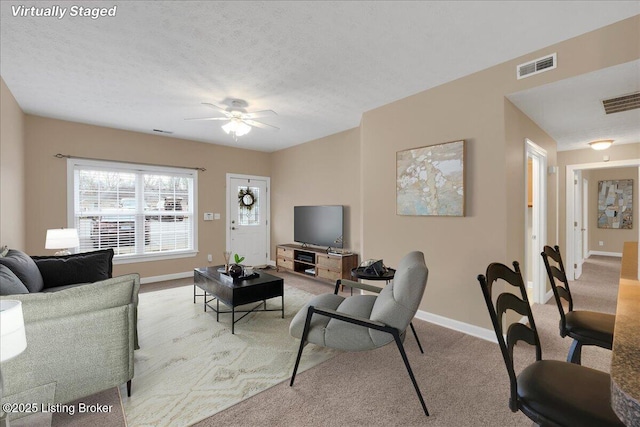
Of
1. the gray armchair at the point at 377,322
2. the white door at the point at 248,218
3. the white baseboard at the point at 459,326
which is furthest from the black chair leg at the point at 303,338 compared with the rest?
the white door at the point at 248,218

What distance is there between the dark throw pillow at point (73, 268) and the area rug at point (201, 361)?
705mm

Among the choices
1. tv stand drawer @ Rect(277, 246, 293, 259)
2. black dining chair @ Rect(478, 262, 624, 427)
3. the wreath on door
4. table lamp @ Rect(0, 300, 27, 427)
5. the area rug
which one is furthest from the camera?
the wreath on door

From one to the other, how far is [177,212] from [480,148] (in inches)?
199

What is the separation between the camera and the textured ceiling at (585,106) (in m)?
2.43

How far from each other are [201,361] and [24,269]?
175cm

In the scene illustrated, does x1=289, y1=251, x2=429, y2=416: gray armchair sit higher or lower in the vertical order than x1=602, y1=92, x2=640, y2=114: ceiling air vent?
lower

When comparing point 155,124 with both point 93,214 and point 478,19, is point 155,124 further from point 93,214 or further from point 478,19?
point 478,19

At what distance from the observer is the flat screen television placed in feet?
16.8

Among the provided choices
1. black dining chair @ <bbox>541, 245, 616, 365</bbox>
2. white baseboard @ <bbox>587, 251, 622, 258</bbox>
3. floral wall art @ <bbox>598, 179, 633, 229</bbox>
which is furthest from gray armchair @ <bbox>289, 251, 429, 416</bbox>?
white baseboard @ <bbox>587, 251, 622, 258</bbox>

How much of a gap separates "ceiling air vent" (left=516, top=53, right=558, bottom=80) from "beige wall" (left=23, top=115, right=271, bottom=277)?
507 centimetres

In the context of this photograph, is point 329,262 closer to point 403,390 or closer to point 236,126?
point 236,126

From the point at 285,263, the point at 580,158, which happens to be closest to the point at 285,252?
the point at 285,263

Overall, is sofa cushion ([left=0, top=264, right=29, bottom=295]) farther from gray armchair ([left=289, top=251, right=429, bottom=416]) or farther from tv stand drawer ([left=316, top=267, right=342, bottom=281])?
tv stand drawer ([left=316, top=267, right=342, bottom=281])

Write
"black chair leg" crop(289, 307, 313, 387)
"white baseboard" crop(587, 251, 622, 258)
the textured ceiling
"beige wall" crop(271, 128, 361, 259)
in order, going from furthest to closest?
"white baseboard" crop(587, 251, 622, 258), "beige wall" crop(271, 128, 361, 259), the textured ceiling, "black chair leg" crop(289, 307, 313, 387)
